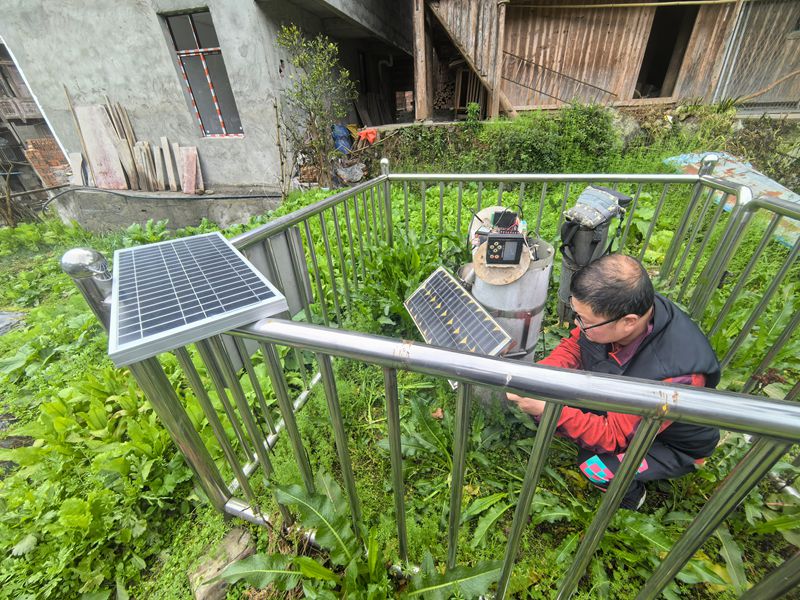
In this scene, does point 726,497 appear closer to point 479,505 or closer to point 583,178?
point 479,505

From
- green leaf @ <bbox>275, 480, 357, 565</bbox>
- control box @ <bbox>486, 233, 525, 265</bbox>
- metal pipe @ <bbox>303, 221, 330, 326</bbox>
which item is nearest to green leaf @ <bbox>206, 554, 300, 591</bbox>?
green leaf @ <bbox>275, 480, 357, 565</bbox>

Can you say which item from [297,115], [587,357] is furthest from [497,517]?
[297,115]

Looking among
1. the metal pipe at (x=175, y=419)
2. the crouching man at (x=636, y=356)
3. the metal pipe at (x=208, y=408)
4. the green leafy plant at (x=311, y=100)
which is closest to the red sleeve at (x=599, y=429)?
the crouching man at (x=636, y=356)

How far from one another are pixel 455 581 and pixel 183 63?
10.8 m

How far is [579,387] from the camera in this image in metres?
0.68

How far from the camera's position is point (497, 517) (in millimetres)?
1673

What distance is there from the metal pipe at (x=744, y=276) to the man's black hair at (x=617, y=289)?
1134 millimetres

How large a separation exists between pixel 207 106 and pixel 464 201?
281 inches

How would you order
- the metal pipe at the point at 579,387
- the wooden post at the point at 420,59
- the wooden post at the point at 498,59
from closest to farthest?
the metal pipe at the point at 579,387 < the wooden post at the point at 498,59 < the wooden post at the point at 420,59

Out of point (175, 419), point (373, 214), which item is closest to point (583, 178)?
point (373, 214)

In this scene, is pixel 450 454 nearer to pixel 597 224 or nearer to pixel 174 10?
pixel 597 224

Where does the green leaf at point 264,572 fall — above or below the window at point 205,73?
below

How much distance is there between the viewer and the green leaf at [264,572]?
1257 millimetres

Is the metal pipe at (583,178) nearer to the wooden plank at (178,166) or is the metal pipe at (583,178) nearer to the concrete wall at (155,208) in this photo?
the concrete wall at (155,208)
